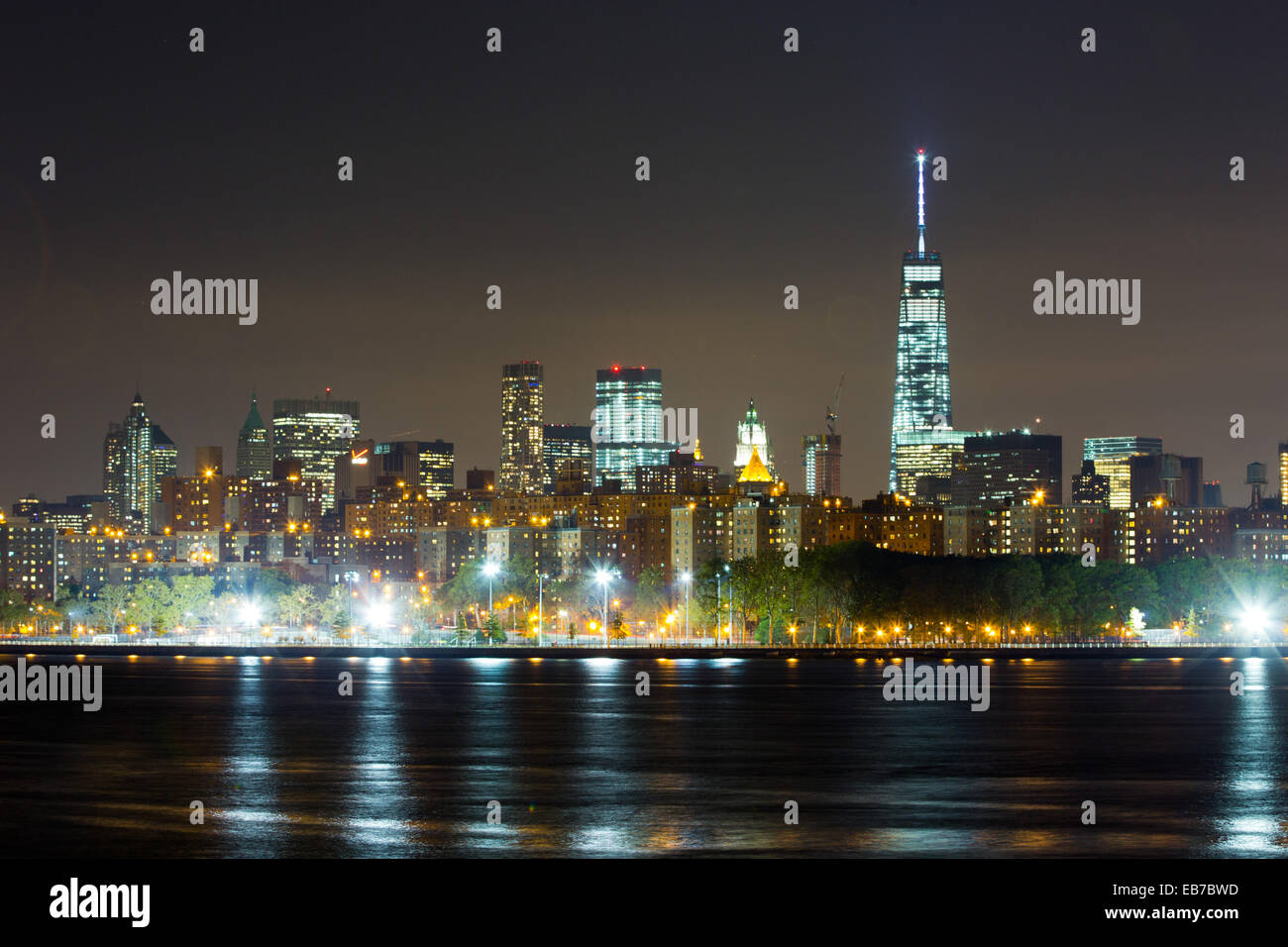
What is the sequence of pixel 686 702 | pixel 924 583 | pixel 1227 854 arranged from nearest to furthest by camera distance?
pixel 1227 854, pixel 686 702, pixel 924 583

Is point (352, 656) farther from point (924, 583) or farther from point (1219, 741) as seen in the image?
point (1219, 741)

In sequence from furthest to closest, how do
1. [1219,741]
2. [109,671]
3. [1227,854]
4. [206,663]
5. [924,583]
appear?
1. [924,583]
2. [206,663]
3. [109,671]
4. [1219,741]
5. [1227,854]
